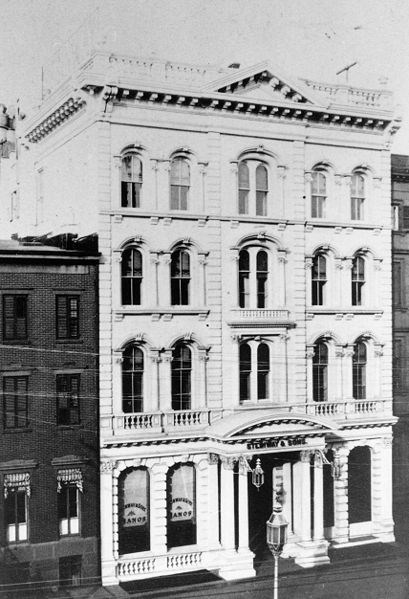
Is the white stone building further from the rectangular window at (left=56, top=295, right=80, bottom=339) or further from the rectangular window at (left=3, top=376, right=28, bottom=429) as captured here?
the rectangular window at (left=3, top=376, right=28, bottom=429)

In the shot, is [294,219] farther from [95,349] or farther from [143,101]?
[95,349]

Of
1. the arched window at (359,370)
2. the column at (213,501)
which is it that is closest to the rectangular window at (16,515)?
the column at (213,501)

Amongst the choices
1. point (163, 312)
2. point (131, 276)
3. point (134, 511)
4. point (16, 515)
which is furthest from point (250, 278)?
point (16, 515)

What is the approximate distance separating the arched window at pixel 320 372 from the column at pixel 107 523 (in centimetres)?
740

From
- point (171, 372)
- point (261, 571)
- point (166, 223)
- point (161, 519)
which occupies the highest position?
point (166, 223)

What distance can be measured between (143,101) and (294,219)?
20.3ft

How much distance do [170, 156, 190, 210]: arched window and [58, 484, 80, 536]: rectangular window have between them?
899cm

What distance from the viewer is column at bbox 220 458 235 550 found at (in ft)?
72.4

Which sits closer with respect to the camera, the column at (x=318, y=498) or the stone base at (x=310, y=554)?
the stone base at (x=310, y=554)

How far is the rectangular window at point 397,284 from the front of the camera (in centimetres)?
2795

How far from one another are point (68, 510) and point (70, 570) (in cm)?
174

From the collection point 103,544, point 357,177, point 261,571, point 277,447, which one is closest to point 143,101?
point 357,177

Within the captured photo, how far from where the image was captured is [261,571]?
2236 cm

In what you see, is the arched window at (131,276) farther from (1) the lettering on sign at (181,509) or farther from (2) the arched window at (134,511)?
(1) the lettering on sign at (181,509)
